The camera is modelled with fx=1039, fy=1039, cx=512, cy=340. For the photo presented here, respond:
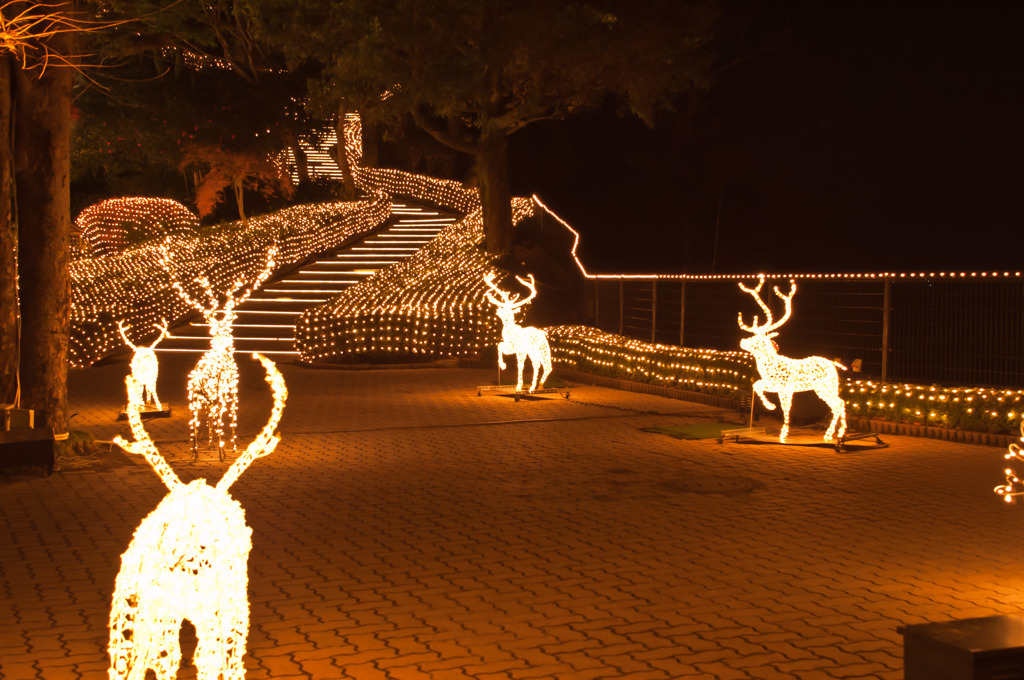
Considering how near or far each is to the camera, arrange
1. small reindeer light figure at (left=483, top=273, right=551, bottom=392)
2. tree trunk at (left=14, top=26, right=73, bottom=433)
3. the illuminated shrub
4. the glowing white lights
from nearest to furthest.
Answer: the glowing white lights, tree trunk at (left=14, top=26, right=73, bottom=433), small reindeer light figure at (left=483, top=273, right=551, bottom=392), the illuminated shrub

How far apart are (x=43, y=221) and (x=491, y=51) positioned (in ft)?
45.2

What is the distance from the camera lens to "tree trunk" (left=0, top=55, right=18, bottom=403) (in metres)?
10.3

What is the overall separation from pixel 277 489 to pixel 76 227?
28.1m

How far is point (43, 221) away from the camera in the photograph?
1084 cm

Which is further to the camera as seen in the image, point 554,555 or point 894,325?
point 894,325

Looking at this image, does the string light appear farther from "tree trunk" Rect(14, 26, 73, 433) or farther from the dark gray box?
the dark gray box

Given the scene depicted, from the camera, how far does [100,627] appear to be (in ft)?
18.3

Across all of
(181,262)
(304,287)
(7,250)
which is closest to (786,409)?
(7,250)

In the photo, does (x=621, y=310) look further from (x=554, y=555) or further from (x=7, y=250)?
(x=554, y=555)

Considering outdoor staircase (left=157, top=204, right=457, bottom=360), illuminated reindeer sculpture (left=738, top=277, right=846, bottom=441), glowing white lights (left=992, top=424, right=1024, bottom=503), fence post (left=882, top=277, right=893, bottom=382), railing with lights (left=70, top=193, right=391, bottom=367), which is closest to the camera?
glowing white lights (left=992, top=424, right=1024, bottom=503)

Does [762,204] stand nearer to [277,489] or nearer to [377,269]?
[377,269]

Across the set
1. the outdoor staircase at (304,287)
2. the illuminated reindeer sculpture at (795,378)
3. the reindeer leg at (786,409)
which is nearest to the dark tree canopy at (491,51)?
the outdoor staircase at (304,287)

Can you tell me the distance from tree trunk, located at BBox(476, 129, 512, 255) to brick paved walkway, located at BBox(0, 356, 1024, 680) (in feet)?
49.0

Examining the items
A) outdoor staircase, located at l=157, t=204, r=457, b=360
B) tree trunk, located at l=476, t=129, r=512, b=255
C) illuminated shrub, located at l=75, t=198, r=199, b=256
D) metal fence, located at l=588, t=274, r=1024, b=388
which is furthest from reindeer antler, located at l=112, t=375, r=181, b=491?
illuminated shrub, located at l=75, t=198, r=199, b=256
